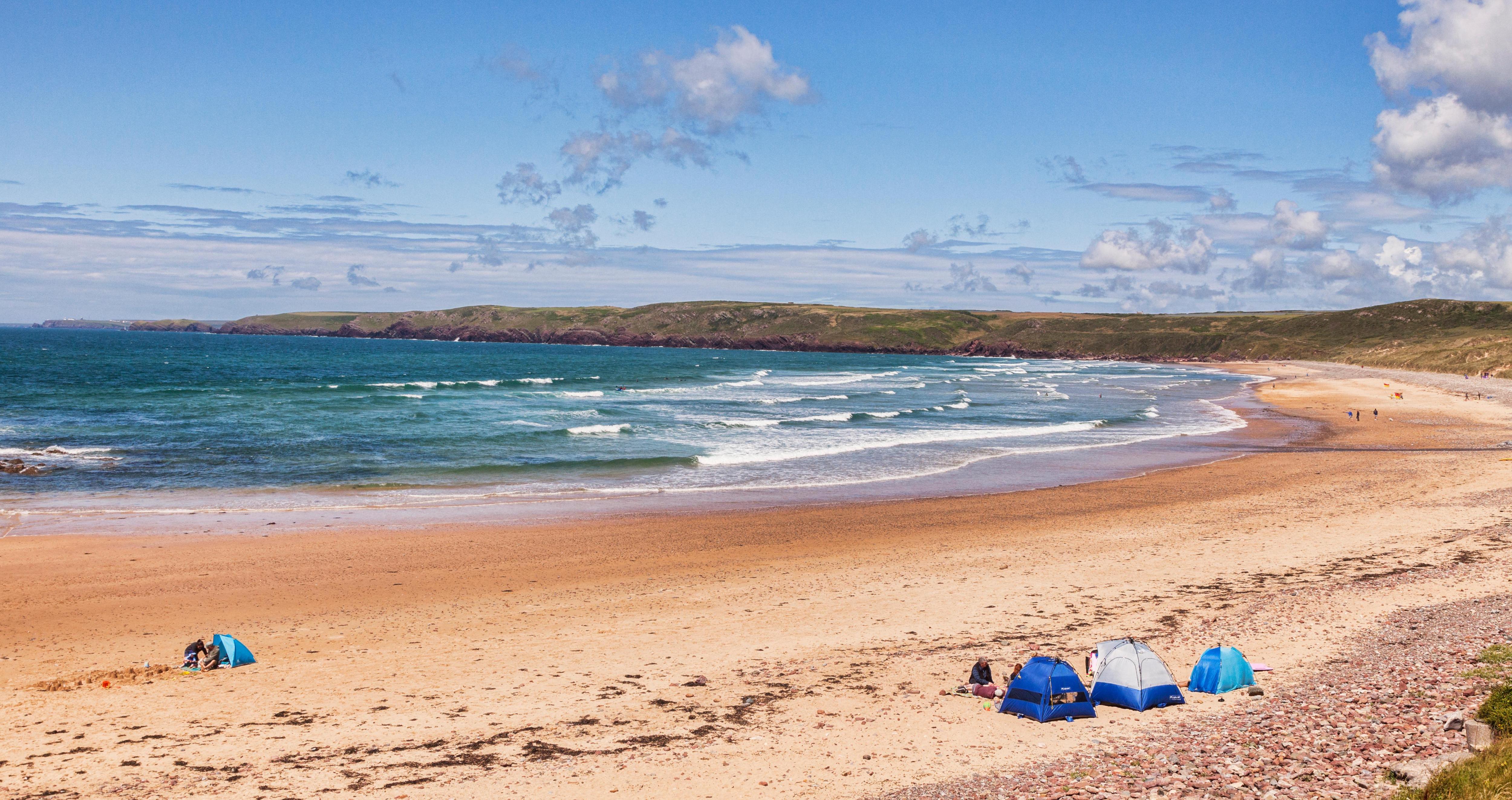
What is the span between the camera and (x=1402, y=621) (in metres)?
12.2

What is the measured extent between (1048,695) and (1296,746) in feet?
7.44

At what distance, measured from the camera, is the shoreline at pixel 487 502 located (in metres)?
20.7

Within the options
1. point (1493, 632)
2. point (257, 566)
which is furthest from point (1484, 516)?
point (257, 566)

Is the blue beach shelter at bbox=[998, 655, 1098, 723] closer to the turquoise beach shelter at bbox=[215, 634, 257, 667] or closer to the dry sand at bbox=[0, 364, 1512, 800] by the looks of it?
the dry sand at bbox=[0, 364, 1512, 800]

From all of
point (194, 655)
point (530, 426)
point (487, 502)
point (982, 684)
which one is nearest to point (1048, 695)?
point (982, 684)

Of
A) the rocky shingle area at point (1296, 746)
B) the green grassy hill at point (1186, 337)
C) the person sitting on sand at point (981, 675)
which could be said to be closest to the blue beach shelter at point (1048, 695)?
the rocky shingle area at point (1296, 746)

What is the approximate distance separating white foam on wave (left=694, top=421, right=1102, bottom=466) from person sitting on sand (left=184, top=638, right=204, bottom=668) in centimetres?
2015

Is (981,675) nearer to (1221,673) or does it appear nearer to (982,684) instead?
(982,684)

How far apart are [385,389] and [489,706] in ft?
177

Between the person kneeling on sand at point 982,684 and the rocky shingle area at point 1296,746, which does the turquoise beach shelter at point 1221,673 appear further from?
the person kneeling on sand at point 982,684

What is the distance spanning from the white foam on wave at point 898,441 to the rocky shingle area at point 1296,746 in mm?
22336

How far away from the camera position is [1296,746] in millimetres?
8344

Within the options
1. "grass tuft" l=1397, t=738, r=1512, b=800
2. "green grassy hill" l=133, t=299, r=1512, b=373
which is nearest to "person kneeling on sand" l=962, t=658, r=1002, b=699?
"grass tuft" l=1397, t=738, r=1512, b=800

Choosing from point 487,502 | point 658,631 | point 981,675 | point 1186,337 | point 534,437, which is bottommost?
point 658,631
